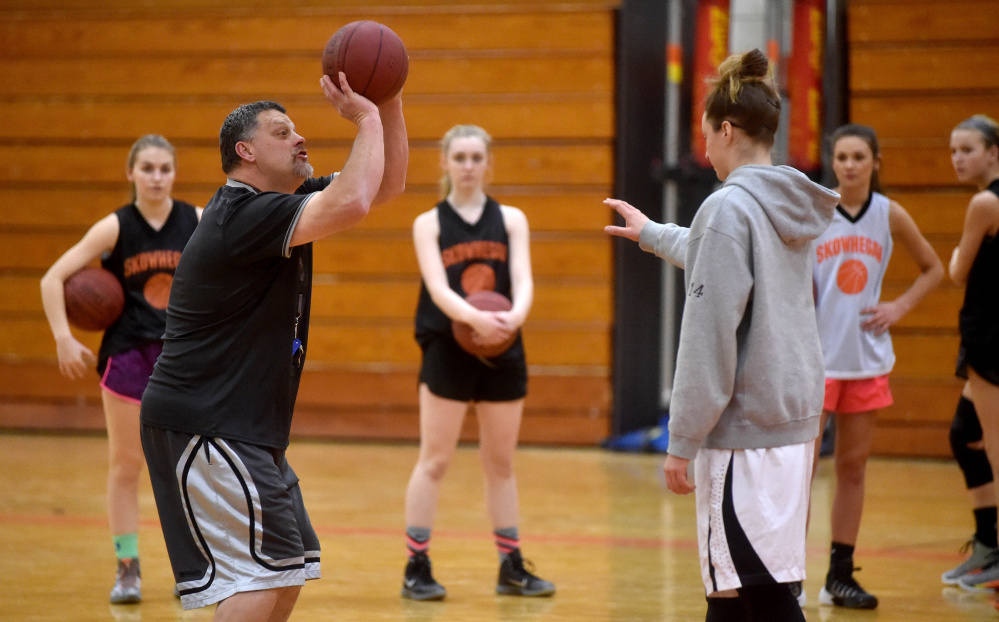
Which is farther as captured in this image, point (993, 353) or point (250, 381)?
point (993, 353)

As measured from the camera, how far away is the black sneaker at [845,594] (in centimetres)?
372

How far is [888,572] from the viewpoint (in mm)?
4293

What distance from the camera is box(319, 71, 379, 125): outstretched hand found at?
2.38 meters

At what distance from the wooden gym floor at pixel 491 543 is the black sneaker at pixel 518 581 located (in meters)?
0.06

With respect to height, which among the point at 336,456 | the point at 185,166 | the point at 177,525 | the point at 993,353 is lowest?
the point at 336,456

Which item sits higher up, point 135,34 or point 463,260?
point 135,34

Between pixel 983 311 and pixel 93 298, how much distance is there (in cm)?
335

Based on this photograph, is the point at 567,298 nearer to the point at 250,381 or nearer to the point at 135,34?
A: the point at 135,34

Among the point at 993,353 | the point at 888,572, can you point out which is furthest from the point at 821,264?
the point at 888,572

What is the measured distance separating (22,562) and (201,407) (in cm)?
248

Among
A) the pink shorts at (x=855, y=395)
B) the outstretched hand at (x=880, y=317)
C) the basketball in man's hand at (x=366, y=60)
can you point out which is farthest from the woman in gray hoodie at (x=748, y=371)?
the outstretched hand at (x=880, y=317)

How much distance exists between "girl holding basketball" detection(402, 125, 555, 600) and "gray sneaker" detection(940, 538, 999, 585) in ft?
5.34

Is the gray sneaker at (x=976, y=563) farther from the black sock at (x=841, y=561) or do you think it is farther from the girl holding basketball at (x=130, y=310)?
the girl holding basketball at (x=130, y=310)

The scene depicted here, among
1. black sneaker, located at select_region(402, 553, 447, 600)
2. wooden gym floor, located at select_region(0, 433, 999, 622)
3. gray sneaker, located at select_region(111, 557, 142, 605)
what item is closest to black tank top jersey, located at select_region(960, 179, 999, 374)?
wooden gym floor, located at select_region(0, 433, 999, 622)
